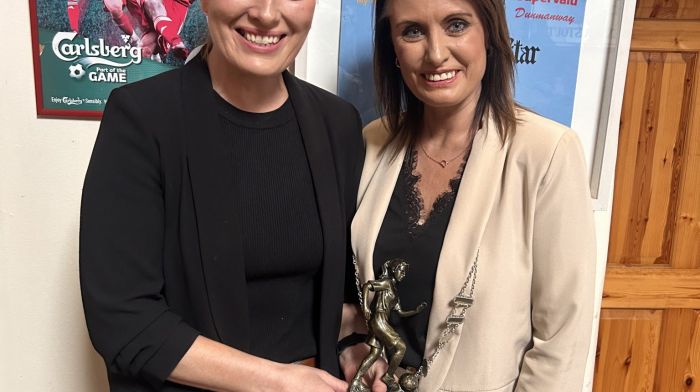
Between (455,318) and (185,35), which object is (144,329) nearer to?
(455,318)

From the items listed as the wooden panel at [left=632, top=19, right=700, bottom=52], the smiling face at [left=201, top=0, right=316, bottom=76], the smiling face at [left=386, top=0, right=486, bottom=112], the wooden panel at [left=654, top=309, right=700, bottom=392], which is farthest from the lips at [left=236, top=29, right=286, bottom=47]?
the wooden panel at [left=654, top=309, right=700, bottom=392]

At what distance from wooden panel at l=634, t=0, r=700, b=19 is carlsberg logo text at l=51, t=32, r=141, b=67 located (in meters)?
1.29

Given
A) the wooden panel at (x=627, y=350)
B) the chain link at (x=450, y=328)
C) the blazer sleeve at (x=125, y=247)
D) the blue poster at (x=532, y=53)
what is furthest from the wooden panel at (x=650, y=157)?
the blazer sleeve at (x=125, y=247)

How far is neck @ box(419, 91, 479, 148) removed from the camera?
108 centimetres

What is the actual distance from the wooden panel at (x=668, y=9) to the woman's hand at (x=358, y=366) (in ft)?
3.80

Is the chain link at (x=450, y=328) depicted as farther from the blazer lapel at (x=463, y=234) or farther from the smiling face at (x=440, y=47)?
the smiling face at (x=440, y=47)

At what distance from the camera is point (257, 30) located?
2.86ft

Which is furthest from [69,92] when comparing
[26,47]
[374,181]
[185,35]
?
[374,181]

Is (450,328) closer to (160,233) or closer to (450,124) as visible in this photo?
(450,124)

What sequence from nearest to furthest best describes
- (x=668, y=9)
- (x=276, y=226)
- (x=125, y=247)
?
1. (x=125, y=247)
2. (x=276, y=226)
3. (x=668, y=9)

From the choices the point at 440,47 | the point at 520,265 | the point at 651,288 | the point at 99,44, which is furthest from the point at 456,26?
the point at 651,288

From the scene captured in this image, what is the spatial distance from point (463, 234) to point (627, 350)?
1156 millimetres

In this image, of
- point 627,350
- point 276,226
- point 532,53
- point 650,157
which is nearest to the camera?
point 276,226

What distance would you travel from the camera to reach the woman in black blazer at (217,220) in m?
0.84
